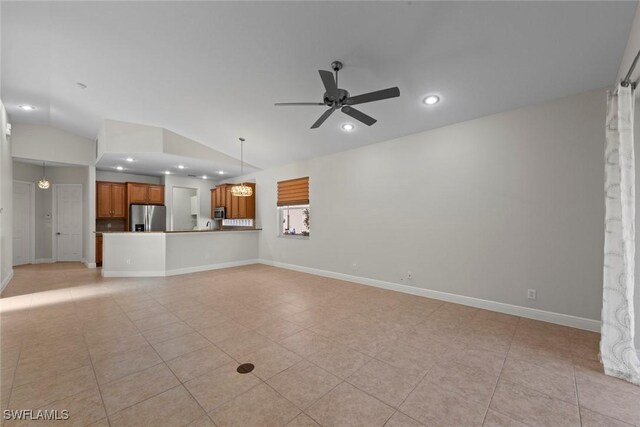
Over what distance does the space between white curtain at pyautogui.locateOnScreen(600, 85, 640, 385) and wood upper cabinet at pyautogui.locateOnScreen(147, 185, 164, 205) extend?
977 centimetres

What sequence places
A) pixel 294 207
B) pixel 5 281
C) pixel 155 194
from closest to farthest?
1. pixel 5 281
2. pixel 294 207
3. pixel 155 194

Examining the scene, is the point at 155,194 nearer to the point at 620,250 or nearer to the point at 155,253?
the point at 155,253

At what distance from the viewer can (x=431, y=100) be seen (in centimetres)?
346

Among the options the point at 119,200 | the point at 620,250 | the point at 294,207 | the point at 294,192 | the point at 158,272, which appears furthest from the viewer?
the point at 119,200

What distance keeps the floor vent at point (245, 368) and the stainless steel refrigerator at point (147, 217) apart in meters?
7.25

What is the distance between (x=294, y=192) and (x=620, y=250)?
5.39 metres

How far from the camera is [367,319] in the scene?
3332 mm

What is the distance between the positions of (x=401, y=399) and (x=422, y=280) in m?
2.62

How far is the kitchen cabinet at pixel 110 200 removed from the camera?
7477 mm

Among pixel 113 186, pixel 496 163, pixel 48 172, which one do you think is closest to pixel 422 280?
pixel 496 163

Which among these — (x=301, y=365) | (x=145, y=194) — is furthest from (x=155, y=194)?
(x=301, y=365)

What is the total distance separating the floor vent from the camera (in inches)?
87.2

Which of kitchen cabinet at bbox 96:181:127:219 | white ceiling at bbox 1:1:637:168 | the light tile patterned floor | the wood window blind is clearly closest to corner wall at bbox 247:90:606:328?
white ceiling at bbox 1:1:637:168

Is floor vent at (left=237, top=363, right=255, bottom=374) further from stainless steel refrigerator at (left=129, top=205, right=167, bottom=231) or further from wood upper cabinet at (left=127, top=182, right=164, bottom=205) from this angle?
wood upper cabinet at (left=127, top=182, right=164, bottom=205)
